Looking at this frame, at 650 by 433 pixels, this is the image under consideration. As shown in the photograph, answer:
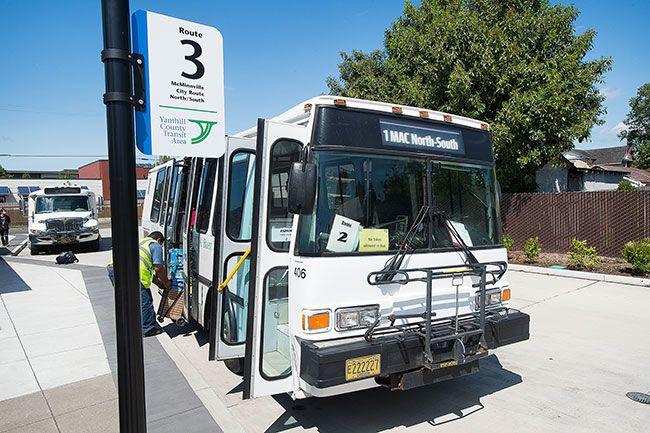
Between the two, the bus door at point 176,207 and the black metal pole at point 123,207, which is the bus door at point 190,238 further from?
the black metal pole at point 123,207

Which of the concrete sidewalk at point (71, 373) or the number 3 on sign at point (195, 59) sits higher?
the number 3 on sign at point (195, 59)

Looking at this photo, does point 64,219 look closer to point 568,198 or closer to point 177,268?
point 177,268

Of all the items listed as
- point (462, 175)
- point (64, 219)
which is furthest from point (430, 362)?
point (64, 219)

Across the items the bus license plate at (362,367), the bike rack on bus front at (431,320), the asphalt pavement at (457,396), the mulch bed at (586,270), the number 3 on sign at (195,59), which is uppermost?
the number 3 on sign at (195,59)

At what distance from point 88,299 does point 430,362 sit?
8234 millimetres

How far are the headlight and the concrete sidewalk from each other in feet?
5.11

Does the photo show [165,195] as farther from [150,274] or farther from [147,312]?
[147,312]

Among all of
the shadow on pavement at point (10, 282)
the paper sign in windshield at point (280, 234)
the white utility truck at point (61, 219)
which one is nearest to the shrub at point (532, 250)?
the paper sign in windshield at point (280, 234)

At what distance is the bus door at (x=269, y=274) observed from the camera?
376cm

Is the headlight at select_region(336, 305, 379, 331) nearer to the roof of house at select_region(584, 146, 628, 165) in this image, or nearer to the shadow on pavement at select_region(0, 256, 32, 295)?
the shadow on pavement at select_region(0, 256, 32, 295)

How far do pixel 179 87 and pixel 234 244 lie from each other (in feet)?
8.82

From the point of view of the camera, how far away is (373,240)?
390cm

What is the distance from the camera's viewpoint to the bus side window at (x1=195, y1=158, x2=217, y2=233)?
19.1ft

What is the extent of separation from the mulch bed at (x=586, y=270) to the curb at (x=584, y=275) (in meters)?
0.55
